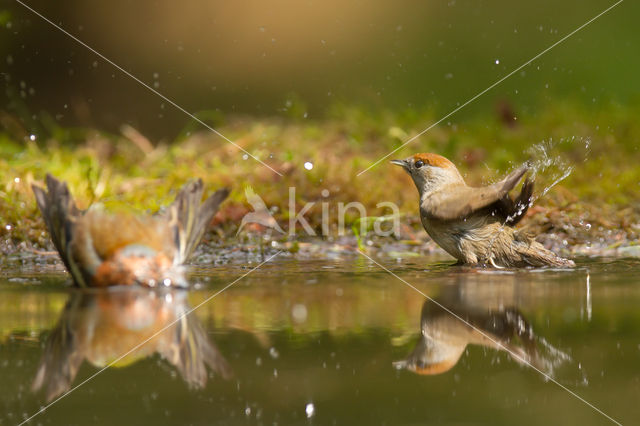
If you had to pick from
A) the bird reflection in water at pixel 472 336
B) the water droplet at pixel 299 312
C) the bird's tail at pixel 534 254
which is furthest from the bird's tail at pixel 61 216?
the bird's tail at pixel 534 254

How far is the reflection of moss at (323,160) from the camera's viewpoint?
6.18 m

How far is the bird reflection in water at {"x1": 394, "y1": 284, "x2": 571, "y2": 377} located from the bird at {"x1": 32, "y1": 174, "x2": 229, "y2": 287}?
1281 millimetres

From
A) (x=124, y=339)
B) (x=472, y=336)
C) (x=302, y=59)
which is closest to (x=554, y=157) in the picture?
(x=472, y=336)

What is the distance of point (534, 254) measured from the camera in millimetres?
4777

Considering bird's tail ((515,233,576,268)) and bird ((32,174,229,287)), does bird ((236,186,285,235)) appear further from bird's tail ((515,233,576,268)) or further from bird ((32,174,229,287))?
bird's tail ((515,233,576,268))

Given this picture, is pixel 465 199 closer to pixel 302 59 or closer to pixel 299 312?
pixel 299 312

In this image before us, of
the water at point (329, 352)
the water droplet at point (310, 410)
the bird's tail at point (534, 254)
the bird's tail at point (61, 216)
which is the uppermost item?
the bird's tail at point (61, 216)

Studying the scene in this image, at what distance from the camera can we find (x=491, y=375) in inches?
103

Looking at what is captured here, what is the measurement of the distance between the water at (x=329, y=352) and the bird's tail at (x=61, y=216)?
0.14 metres

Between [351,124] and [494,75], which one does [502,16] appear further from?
[351,124]

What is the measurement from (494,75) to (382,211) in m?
3.45

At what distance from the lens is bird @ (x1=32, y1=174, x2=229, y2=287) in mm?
4070

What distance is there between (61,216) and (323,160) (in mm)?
3196

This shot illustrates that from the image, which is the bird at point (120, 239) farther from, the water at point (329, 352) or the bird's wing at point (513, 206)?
the bird's wing at point (513, 206)
